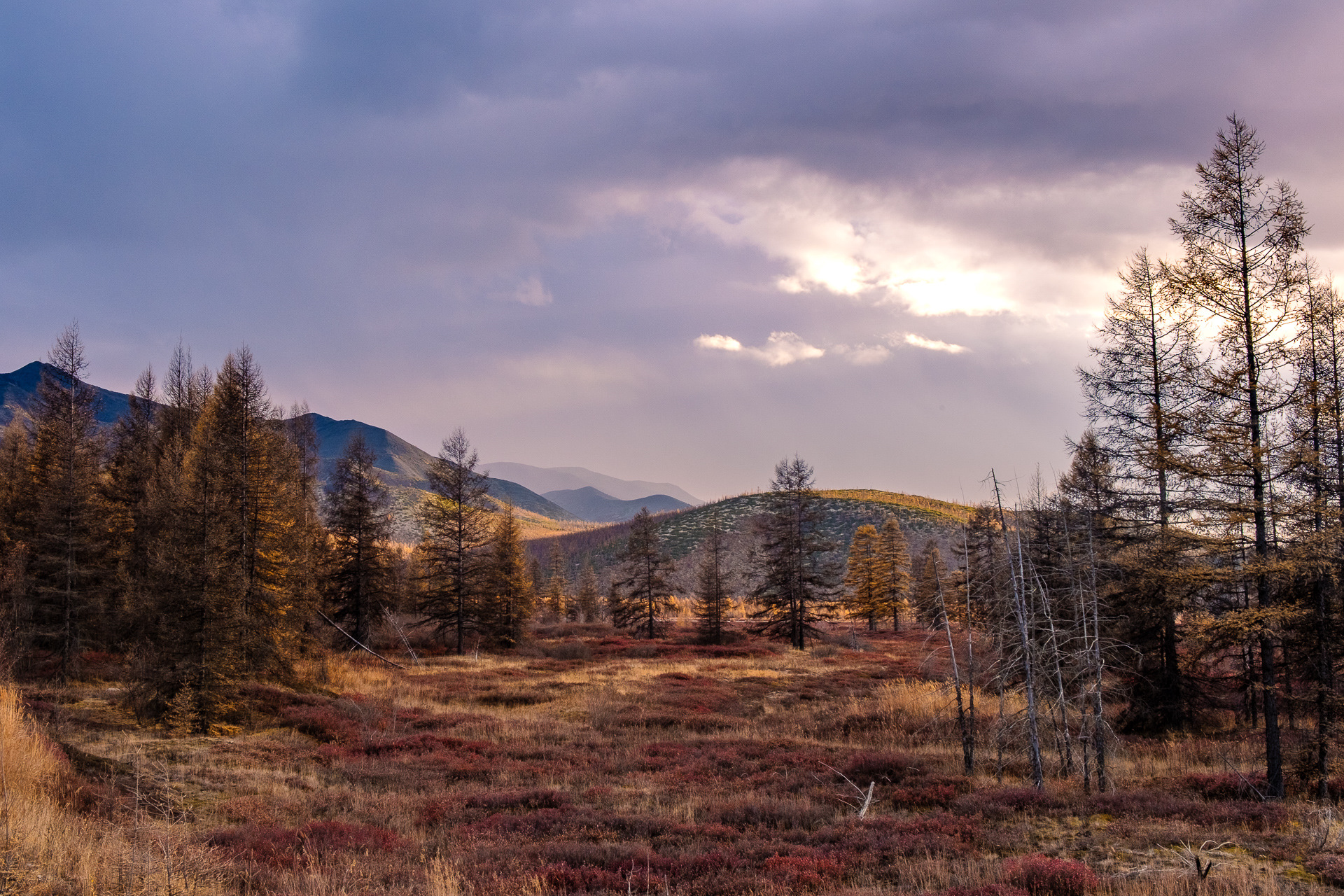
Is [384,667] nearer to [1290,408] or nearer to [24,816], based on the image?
[24,816]

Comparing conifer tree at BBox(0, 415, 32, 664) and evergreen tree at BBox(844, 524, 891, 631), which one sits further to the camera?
evergreen tree at BBox(844, 524, 891, 631)

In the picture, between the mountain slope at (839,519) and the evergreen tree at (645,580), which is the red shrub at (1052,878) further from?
the mountain slope at (839,519)

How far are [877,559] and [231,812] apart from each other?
180ft

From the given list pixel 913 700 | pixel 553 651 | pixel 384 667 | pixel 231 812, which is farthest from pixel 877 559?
pixel 231 812

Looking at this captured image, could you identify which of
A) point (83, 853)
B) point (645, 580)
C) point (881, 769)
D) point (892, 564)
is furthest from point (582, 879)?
point (892, 564)

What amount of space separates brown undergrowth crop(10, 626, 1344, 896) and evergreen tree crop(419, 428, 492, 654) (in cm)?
1644

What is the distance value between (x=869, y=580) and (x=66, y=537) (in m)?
54.8

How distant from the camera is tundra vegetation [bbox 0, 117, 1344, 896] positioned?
7.91 meters

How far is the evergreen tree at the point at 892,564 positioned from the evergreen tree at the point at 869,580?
9 centimetres

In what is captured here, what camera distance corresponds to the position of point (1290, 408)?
37.8ft

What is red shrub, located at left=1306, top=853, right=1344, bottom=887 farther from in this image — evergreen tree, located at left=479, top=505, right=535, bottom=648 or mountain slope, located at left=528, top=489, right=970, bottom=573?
mountain slope, located at left=528, top=489, right=970, bottom=573

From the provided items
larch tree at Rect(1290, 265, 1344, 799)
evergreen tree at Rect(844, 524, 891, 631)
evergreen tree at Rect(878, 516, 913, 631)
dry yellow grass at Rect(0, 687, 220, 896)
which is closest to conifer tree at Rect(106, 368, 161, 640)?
dry yellow grass at Rect(0, 687, 220, 896)

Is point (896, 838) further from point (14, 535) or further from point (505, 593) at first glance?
point (505, 593)

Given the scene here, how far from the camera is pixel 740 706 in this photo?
2389 centimetres
